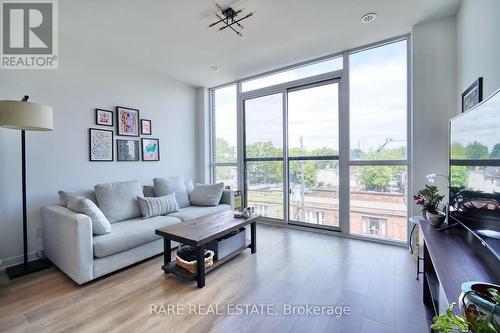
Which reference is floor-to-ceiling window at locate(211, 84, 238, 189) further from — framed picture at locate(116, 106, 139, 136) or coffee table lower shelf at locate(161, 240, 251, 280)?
coffee table lower shelf at locate(161, 240, 251, 280)

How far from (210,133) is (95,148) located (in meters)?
2.20

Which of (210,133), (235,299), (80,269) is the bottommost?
(235,299)

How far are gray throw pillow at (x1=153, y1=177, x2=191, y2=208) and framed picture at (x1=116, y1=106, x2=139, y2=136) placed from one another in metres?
0.85

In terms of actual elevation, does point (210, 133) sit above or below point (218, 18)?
below

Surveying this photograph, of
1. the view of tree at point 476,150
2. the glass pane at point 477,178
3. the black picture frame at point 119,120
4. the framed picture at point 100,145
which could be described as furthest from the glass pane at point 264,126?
the view of tree at point 476,150

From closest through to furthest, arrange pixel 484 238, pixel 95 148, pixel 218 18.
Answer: pixel 484 238
pixel 218 18
pixel 95 148

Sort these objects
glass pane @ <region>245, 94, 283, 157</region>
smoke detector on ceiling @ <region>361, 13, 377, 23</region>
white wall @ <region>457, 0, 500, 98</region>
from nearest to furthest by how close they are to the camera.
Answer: white wall @ <region>457, 0, 500, 98</region> < smoke detector on ceiling @ <region>361, 13, 377, 23</region> < glass pane @ <region>245, 94, 283, 157</region>

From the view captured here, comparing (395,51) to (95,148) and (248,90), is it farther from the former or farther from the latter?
(95,148)

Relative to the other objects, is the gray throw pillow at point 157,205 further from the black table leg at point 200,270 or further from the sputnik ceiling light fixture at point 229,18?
the sputnik ceiling light fixture at point 229,18

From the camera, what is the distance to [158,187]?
3.50m

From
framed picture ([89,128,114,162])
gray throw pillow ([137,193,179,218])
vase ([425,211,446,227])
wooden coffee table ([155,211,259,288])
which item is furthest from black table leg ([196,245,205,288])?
framed picture ([89,128,114,162])

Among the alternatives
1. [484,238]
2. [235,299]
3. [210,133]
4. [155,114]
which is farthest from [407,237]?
[155,114]

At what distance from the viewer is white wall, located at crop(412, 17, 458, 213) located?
8.30ft

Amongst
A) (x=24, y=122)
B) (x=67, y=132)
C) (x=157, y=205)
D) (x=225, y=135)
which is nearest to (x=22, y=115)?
(x=24, y=122)
